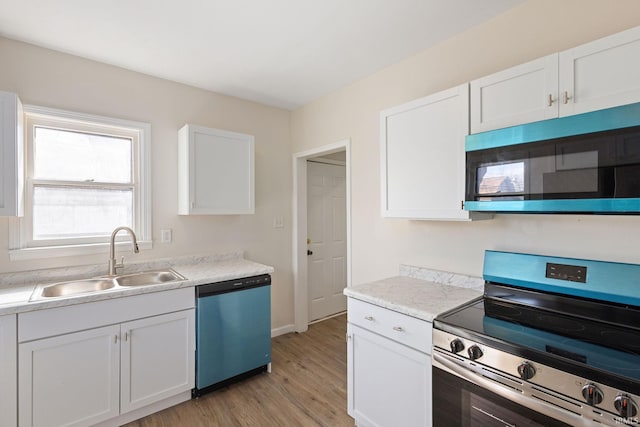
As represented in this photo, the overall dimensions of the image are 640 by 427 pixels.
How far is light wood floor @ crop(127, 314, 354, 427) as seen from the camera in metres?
2.08

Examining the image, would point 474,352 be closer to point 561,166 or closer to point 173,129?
point 561,166

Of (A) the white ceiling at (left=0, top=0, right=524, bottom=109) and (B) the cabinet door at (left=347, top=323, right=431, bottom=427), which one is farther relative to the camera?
(A) the white ceiling at (left=0, top=0, right=524, bottom=109)

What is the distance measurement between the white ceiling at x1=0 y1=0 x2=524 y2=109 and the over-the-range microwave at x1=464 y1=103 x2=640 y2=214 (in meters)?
0.90

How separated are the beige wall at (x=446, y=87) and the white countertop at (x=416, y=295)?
0.60 ft

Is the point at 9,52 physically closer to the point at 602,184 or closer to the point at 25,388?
the point at 25,388

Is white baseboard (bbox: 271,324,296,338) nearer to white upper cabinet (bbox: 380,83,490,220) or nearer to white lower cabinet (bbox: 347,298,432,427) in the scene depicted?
white lower cabinet (bbox: 347,298,432,427)

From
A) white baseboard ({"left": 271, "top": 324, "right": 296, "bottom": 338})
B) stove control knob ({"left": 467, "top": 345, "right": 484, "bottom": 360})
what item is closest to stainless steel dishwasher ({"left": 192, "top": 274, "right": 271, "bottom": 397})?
white baseboard ({"left": 271, "top": 324, "right": 296, "bottom": 338})

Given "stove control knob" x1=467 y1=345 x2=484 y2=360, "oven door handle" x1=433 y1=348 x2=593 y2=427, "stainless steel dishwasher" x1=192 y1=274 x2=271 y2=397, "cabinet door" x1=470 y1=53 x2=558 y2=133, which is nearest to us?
"oven door handle" x1=433 y1=348 x2=593 y2=427

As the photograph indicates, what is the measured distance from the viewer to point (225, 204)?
279 centimetres

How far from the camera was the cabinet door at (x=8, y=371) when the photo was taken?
64.9 inches

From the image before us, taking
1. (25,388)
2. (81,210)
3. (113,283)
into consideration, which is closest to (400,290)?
(113,283)

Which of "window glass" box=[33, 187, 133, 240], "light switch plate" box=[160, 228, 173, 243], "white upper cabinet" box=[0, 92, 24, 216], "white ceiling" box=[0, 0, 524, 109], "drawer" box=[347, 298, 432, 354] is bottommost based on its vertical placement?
"drawer" box=[347, 298, 432, 354]

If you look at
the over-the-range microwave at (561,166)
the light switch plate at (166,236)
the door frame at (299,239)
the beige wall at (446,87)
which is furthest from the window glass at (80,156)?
the over-the-range microwave at (561,166)

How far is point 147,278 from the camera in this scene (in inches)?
98.8
